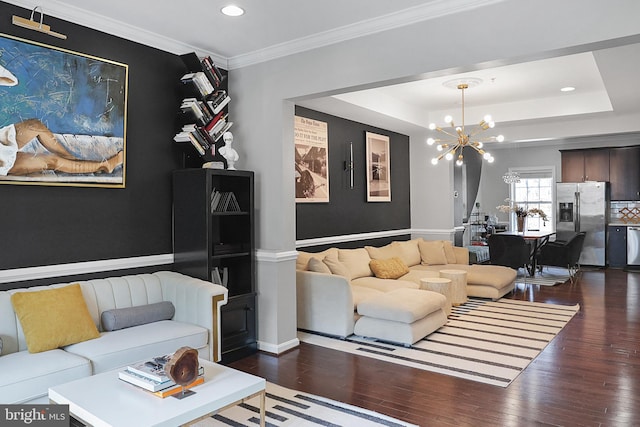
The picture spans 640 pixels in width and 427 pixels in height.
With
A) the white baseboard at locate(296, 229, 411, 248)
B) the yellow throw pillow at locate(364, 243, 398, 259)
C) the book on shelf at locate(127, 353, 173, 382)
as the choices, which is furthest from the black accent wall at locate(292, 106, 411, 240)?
the book on shelf at locate(127, 353, 173, 382)

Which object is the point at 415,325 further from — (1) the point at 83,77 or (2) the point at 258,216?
(1) the point at 83,77

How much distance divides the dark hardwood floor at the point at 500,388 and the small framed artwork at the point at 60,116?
2.02 meters

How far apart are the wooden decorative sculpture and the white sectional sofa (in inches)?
96.9

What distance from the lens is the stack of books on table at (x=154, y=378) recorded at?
2.32 metres

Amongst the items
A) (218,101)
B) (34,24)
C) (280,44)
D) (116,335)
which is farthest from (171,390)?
(280,44)

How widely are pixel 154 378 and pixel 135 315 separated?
134cm

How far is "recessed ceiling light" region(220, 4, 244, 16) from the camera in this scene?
3.46 m

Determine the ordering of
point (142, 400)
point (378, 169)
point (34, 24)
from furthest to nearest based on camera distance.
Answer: point (378, 169), point (34, 24), point (142, 400)

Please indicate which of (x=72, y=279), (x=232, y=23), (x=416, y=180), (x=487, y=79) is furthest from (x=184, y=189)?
(x=416, y=180)

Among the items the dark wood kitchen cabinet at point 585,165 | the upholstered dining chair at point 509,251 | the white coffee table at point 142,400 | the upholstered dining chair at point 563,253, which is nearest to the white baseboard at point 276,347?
the white coffee table at point 142,400

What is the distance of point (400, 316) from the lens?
177 inches

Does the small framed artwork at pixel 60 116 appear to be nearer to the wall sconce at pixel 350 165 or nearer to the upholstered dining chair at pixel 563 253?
the wall sconce at pixel 350 165

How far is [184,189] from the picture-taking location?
4152 mm

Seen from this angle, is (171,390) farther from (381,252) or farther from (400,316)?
(381,252)
